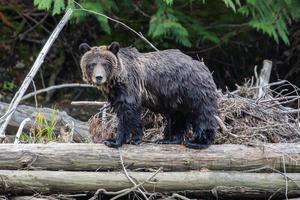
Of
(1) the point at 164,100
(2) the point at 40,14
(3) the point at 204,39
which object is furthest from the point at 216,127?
(2) the point at 40,14

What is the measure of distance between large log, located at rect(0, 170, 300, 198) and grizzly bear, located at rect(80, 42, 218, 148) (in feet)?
1.06

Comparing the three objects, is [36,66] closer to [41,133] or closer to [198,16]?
[41,133]

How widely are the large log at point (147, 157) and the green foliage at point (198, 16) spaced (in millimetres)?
3029

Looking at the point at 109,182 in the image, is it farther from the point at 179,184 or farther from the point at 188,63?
the point at 188,63

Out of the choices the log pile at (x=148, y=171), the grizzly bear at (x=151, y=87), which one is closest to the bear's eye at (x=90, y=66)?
the grizzly bear at (x=151, y=87)

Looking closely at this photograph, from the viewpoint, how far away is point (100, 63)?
7.36 m

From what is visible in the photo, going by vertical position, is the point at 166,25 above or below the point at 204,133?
above

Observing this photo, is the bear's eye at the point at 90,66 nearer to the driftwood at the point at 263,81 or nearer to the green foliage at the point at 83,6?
the driftwood at the point at 263,81

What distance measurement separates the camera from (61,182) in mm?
7410

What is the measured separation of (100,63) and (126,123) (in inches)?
22.8

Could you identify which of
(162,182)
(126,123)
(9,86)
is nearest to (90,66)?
(126,123)

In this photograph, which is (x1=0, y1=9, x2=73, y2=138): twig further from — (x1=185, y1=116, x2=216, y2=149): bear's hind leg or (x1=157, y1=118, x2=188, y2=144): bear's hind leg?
(x1=185, y1=116, x2=216, y2=149): bear's hind leg

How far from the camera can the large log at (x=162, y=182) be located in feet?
24.3

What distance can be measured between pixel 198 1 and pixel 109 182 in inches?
186
